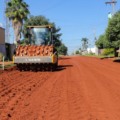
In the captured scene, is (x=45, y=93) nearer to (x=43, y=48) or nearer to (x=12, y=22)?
(x=43, y=48)

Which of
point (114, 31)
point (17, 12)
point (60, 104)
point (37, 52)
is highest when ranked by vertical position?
point (17, 12)

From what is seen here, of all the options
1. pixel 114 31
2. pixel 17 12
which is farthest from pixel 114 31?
pixel 17 12

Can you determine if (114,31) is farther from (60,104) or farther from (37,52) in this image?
(60,104)

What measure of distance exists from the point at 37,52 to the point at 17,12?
34869mm

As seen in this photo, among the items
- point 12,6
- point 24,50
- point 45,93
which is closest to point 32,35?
point 24,50

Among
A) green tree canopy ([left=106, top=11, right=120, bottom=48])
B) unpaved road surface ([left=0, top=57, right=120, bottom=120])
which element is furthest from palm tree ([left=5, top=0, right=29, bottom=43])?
unpaved road surface ([left=0, top=57, right=120, bottom=120])

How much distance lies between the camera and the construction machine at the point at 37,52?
2820 cm

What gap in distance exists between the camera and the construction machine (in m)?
28.2

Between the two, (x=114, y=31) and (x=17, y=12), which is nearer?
(x=114, y=31)

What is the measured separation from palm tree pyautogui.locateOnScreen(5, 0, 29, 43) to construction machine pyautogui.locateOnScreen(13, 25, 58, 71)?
32074 millimetres

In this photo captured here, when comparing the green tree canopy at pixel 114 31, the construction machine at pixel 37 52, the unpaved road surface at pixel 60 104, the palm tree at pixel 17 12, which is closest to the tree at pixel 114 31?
the green tree canopy at pixel 114 31

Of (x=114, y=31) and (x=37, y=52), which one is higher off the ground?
(x=114, y=31)

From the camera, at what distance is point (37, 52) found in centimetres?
2916

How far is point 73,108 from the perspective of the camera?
11086 mm
